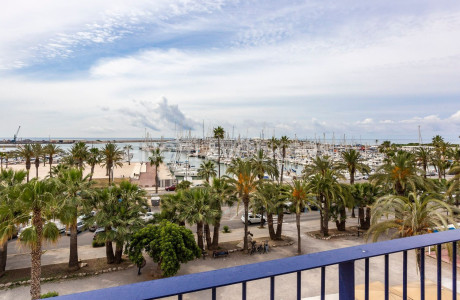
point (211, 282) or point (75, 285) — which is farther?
point (75, 285)

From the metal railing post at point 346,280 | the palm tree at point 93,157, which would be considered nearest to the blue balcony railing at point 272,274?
the metal railing post at point 346,280

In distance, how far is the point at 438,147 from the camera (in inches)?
2147

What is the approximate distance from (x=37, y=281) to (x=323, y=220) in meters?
23.5

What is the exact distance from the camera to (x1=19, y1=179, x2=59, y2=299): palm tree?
46.0 ft

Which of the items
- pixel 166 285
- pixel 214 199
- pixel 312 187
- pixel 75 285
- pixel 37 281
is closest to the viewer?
pixel 166 285

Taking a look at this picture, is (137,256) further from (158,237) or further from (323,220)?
(323,220)

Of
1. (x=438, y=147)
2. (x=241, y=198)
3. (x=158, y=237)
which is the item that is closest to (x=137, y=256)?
(x=158, y=237)

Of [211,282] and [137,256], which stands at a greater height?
[211,282]

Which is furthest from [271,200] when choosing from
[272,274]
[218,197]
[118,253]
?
[272,274]

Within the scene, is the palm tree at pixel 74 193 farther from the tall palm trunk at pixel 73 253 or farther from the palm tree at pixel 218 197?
the palm tree at pixel 218 197

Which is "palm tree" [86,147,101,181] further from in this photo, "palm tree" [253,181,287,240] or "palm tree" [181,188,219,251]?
"palm tree" [253,181,287,240]

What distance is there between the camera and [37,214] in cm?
1438

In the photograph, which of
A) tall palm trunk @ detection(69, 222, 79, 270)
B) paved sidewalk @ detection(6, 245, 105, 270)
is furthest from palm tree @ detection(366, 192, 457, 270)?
paved sidewalk @ detection(6, 245, 105, 270)

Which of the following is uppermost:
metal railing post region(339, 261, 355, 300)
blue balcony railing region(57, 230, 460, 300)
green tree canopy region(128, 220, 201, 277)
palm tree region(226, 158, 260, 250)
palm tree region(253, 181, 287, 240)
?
blue balcony railing region(57, 230, 460, 300)
